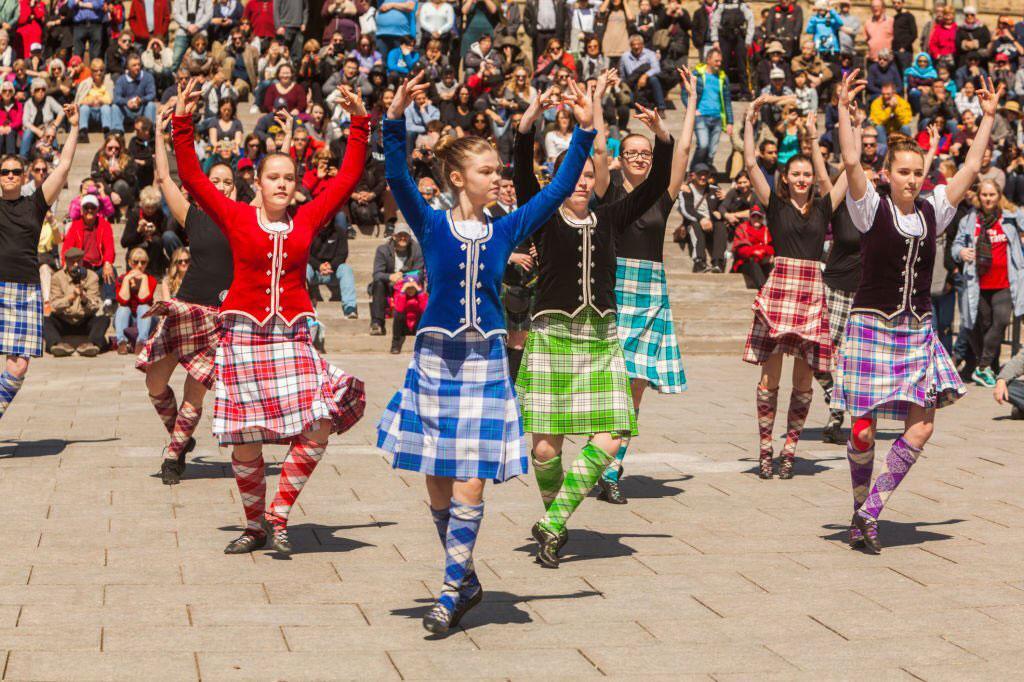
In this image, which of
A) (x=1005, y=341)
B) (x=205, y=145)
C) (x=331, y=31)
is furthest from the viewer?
(x=331, y=31)

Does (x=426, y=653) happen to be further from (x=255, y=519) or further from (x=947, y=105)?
(x=947, y=105)

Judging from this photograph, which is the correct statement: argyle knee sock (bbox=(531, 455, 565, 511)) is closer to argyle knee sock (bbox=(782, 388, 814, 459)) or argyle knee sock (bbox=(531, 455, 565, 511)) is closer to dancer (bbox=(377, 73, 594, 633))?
dancer (bbox=(377, 73, 594, 633))

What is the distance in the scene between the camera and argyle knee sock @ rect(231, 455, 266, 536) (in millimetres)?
7098

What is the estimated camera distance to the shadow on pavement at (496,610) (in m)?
5.90

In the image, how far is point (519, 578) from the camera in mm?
6637

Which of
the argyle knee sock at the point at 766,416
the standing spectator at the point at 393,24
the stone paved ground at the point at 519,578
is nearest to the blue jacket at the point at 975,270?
the stone paved ground at the point at 519,578

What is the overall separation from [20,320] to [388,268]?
831cm

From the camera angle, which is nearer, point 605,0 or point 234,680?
point 234,680

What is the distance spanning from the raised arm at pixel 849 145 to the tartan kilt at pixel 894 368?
0.64 metres

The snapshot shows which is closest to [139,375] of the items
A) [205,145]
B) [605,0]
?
[205,145]

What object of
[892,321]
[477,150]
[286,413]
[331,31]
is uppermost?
[331,31]

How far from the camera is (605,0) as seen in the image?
985 inches

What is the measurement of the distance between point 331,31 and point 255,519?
18.2m

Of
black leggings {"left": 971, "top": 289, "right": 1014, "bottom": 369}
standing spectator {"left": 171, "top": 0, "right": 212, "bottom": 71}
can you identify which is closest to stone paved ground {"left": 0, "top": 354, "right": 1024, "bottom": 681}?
black leggings {"left": 971, "top": 289, "right": 1014, "bottom": 369}
